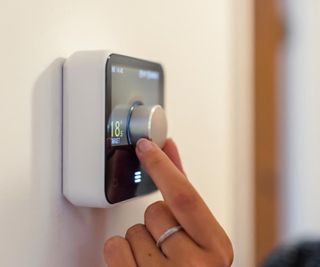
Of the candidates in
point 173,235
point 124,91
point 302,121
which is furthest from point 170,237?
point 302,121

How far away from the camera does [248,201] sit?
70 cm

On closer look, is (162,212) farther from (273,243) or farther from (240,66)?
(273,243)

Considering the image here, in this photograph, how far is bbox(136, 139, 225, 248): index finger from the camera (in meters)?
0.31

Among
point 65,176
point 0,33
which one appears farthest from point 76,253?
point 0,33

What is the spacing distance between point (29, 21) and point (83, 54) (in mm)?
41

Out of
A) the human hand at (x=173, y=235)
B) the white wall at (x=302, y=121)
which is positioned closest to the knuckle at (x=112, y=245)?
the human hand at (x=173, y=235)

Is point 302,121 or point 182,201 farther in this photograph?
point 302,121

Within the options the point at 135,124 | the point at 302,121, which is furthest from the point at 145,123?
the point at 302,121

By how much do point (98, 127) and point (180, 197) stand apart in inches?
2.8

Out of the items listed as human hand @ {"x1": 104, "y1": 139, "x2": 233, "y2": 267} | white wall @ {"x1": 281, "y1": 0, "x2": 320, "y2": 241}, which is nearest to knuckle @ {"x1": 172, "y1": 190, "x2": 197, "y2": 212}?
human hand @ {"x1": 104, "y1": 139, "x2": 233, "y2": 267}

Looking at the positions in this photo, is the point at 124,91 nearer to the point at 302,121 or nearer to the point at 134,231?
the point at 134,231

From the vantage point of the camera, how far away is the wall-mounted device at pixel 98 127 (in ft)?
0.97

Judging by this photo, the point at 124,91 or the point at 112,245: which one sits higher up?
the point at 124,91

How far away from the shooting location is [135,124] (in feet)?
1.07
